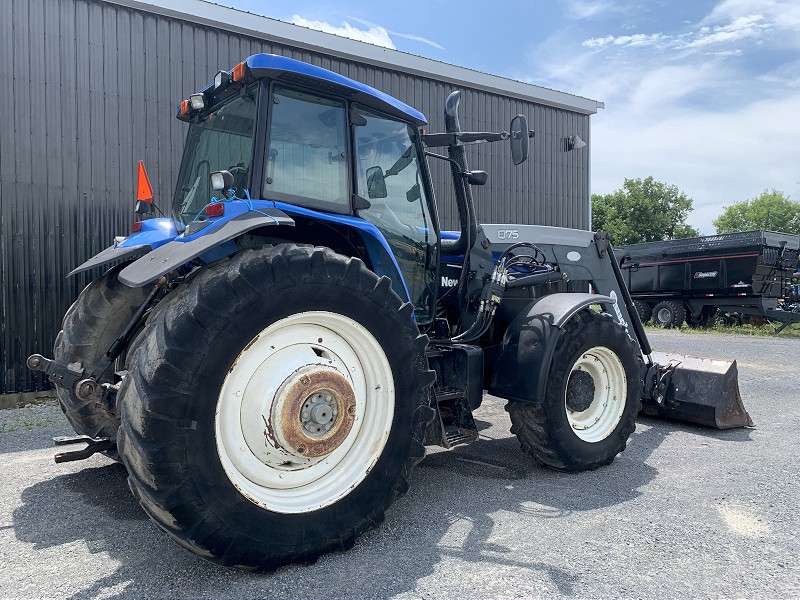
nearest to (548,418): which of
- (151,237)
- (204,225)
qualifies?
(204,225)

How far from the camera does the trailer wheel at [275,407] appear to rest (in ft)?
8.60

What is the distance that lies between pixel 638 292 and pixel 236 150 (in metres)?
19.5

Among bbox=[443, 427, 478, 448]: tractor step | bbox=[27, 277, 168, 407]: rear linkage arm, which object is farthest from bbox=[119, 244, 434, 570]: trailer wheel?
bbox=[27, 277, 168, 407]: rear linkage arm

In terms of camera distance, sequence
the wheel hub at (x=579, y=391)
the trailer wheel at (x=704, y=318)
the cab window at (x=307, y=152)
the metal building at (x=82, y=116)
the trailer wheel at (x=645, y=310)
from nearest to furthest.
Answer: the cab window at (x=307, y=152) → the wheel hub at (x=579, y=391) → the metal building at (x=82, y=116) → the trailer wheel at (x=704, y=318) → the trailer wheel at (x=645, y=310)

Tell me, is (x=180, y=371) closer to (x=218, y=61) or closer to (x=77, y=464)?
(x=77, y=464)

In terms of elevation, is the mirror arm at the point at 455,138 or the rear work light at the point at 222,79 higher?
the rear work light at the point at 222,79

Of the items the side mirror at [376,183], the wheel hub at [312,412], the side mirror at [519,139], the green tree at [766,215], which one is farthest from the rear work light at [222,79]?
the green tree at [766,215]

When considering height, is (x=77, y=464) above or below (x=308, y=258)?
below

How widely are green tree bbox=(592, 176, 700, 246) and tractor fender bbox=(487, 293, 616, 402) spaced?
142ft

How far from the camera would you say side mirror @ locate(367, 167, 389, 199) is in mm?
4062

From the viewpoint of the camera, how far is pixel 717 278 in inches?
724

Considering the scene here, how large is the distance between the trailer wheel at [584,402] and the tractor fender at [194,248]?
2.25 m

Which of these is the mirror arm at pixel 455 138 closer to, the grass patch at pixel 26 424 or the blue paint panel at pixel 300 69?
the blue paint panel at pixel 300 69

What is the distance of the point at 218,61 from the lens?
802 centimetres
